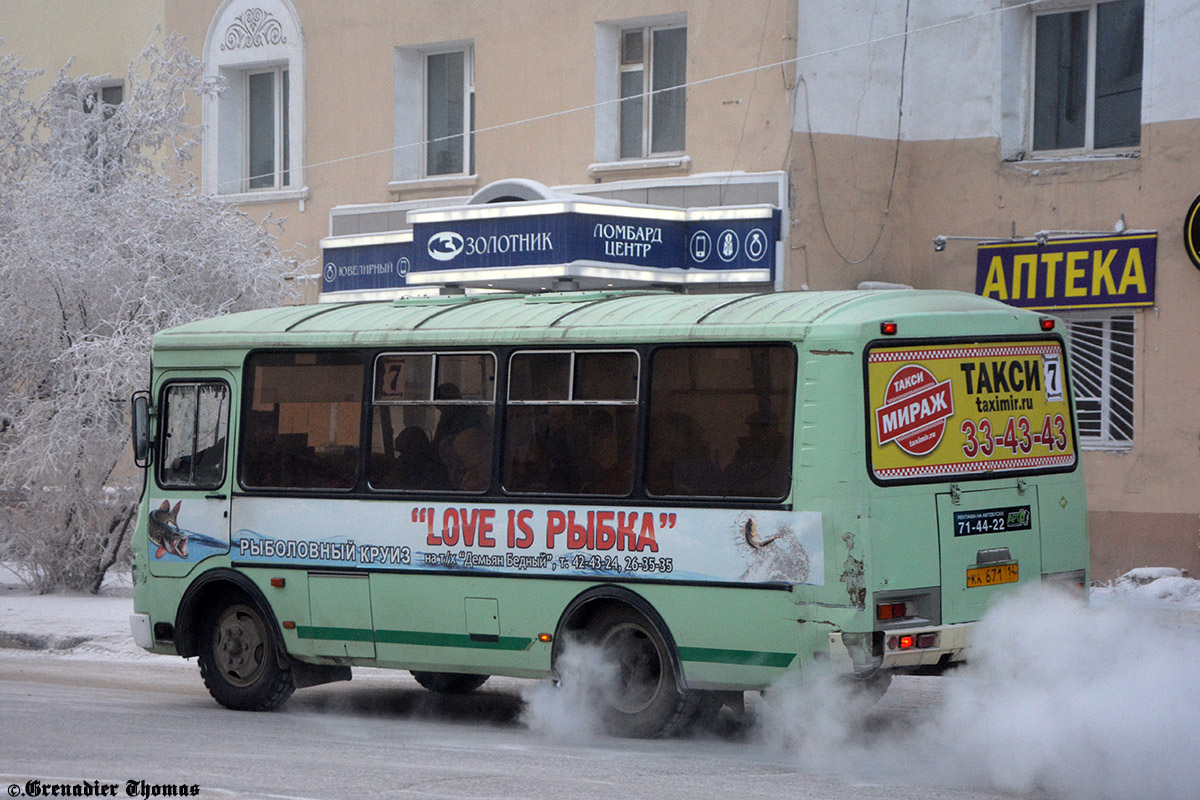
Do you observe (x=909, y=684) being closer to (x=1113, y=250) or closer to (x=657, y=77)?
(x=1113, y=250)

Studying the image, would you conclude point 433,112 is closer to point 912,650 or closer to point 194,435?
point 194,435

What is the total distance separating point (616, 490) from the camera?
10383mm

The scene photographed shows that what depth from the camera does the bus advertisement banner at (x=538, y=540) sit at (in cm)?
967

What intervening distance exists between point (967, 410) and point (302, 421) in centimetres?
457

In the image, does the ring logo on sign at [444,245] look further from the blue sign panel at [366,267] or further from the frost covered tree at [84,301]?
the frost covered tree at [84,301]

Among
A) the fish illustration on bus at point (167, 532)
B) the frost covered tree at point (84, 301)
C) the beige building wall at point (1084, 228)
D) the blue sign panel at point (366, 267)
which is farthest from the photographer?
the blue sign panel at point (366, 267)

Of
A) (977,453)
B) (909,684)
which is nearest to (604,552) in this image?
(977,453)

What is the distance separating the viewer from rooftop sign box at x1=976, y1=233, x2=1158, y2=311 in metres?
18.4

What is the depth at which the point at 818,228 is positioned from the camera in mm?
19438

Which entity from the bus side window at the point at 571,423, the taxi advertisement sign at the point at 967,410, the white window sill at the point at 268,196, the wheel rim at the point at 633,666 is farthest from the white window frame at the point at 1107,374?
the white window sill at the point at 268,196

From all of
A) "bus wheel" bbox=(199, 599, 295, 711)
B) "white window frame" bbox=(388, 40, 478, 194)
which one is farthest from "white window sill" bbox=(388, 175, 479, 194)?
"bus wheel" bbox=(199, 599, 295, 711)

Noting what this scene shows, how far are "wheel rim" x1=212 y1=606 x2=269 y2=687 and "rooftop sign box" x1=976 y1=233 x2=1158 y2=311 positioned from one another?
1018cm

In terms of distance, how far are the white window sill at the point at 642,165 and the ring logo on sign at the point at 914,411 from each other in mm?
10489

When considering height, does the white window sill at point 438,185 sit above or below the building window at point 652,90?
below
